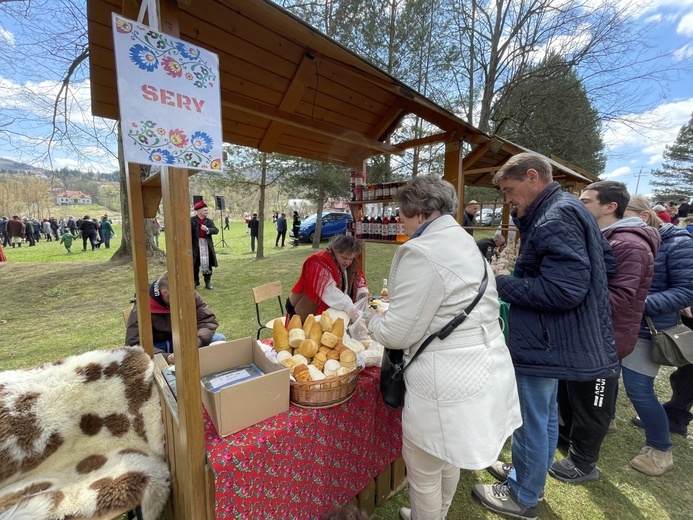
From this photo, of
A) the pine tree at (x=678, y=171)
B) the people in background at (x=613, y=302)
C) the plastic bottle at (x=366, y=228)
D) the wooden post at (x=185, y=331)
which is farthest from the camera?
the pine tree at (x=678, y=171)

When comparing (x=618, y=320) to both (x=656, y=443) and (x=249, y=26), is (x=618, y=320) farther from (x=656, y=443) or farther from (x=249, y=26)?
(x=249, y=26)

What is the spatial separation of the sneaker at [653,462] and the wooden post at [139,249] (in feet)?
11.8

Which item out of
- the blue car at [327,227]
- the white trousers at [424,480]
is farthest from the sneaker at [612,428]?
the blue car at [327,227]

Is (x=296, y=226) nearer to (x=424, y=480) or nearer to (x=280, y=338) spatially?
(x=280, y=338)

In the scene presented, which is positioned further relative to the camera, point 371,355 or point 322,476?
point 371,355

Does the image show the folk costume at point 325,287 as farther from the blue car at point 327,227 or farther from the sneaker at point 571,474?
the blue car at point 327,227

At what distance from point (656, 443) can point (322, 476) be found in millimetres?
2568

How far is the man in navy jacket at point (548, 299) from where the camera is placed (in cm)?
149

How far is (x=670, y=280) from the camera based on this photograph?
2.21 m

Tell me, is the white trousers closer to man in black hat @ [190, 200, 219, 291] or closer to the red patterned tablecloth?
the red patterned tablecloth

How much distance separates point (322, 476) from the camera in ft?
5.23

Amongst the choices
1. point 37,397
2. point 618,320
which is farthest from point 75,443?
point 618,320

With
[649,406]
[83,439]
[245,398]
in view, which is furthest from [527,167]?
[83,439]

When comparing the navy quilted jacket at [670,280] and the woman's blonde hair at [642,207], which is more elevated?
the woman's blonde hair at [642,207]
